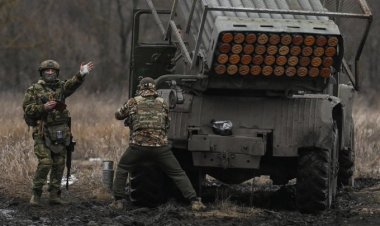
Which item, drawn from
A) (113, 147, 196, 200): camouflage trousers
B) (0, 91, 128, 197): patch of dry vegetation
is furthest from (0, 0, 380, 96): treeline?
(113, 147, 196, 200): camouflage trousers

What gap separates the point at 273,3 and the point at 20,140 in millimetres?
7318

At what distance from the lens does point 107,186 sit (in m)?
13.2

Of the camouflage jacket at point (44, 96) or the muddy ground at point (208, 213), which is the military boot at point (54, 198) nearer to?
the muddy ground at point (208, 213)

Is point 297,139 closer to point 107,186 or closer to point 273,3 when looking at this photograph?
point 273,3

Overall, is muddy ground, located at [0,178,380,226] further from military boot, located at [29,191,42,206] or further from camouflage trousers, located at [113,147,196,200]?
camouflage trousers, located at [113,147,196,200]

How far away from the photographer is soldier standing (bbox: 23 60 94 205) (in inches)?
452

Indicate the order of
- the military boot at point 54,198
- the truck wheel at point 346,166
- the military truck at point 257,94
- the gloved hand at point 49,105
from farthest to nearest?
the truck wheel at point 346,166 < the military boot at point 54,198 < the gloved hand at point 49,105 < the military truck at point 257,94

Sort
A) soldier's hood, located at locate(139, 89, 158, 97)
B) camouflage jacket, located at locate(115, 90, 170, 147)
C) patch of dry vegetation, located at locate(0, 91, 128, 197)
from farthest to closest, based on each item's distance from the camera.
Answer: patch of dry vegetation, located at locate(0, 91, 128, 197), soldier's hood, located at locate(139, 89, 158, 97), camouflage jacket, located at locate(115, 90, 170, 147)

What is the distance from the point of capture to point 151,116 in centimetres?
1095

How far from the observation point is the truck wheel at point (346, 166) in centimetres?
1383

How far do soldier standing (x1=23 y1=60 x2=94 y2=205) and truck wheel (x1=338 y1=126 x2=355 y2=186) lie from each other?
3.87 meters

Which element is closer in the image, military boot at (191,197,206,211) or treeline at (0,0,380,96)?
military boot at (191,197,206,211)

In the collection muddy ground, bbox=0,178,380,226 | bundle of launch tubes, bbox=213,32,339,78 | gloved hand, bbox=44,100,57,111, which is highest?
bundle of launch tubes, bbox=213,32,339,78

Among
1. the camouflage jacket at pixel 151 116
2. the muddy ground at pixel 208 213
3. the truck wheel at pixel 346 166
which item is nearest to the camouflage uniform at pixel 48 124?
the muddy ground at pixel 208 213
